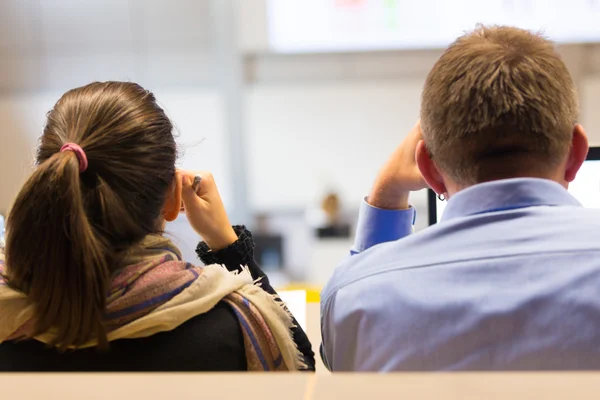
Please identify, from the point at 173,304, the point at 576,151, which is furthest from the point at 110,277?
the point at 576,151

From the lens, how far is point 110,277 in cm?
74

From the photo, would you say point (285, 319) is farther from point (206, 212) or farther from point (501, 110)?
point (501, 110)

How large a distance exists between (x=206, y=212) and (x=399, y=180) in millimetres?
306

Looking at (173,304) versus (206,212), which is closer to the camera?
(173,304)

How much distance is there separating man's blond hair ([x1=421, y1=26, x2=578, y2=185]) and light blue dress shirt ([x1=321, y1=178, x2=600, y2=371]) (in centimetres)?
5

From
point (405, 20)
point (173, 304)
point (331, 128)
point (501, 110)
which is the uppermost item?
point (405, 20)

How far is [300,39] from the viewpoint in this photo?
299 cm

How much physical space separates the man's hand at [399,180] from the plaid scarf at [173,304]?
256 millimetres

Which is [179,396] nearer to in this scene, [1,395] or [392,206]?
[1,395]

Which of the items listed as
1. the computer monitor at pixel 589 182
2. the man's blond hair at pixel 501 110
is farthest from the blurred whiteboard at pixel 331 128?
the man's blond hair at pixel 501 110

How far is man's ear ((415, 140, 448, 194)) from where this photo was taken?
799 millimetres

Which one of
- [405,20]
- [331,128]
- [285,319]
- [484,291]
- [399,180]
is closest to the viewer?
[484,291]

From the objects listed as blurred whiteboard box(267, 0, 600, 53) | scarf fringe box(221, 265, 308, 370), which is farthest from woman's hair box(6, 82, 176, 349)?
blurred whiteboard box(267, 0, 600, 53)

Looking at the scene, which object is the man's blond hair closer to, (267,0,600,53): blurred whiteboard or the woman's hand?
the woman's hand
